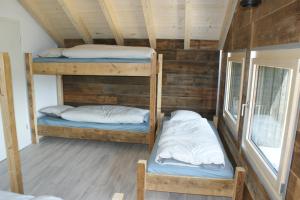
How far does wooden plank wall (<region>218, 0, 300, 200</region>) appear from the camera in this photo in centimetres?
120

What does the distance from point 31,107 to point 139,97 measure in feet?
5.76

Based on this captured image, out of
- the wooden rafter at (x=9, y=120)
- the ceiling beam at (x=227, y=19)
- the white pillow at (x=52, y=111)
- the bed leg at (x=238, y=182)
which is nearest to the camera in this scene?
the wooden rafter at (x=9, y=120)

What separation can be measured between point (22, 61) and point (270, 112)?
3.20m

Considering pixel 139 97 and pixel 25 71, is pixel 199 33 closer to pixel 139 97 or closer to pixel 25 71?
pixel 139 97

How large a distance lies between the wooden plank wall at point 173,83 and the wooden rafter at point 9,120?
2.40 metres

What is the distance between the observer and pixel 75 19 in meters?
3.27

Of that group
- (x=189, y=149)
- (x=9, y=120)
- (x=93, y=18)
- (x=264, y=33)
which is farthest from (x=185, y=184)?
(x=93, y=18)

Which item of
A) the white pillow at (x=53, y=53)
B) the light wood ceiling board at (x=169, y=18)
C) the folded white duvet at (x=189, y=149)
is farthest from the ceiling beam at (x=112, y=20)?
the folded white duvet at (x=189, y=149)

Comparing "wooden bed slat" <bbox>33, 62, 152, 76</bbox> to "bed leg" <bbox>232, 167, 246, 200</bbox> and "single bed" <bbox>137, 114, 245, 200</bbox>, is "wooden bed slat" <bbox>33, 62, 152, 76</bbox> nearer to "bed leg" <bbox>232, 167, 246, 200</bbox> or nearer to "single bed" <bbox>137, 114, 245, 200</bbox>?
"single bed" <bbox>137, 114, 245, 200</bbox>

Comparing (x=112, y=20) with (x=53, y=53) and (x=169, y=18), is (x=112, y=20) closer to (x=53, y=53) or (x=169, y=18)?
(x=169, y=18)

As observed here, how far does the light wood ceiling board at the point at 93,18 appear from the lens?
3080mm

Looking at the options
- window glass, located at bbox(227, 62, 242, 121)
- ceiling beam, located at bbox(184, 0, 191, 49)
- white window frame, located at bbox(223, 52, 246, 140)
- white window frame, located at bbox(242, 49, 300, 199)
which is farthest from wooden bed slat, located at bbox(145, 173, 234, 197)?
ceiling beam, located at bbox(184, 0, 191, 49)

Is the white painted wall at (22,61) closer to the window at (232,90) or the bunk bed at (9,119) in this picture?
the bunk bed at (9,119)

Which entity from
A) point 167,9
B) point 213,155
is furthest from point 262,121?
point 167,9
